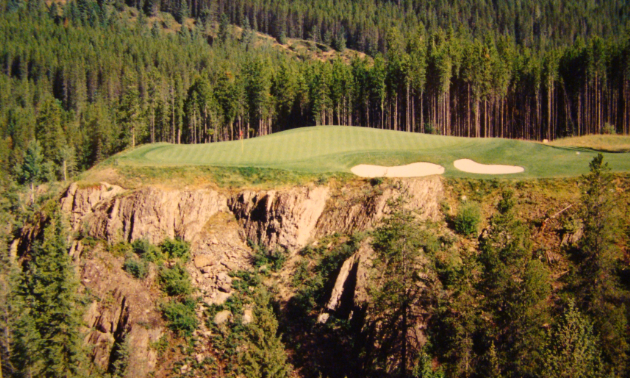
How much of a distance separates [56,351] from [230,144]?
27.2 m

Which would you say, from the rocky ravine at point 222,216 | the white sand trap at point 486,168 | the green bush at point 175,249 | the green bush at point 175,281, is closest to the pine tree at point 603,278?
the rocky ravine at point 222,216

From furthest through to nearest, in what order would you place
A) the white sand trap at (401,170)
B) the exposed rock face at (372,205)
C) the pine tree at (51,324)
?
1. the white sand trap at (401,170)
2. the exposed rock face at (372,205)
3. the pine tree at (51,324)

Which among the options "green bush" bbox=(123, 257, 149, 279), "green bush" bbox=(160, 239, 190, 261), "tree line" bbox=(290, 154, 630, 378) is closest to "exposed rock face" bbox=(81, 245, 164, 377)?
"green bush" bbox=(123, 257, 149, 279)

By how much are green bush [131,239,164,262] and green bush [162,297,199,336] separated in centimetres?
349

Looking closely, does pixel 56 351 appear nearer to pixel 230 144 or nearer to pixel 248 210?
pixel 248 210

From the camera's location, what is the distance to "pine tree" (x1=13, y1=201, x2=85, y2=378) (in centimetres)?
2222

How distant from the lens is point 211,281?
100ft

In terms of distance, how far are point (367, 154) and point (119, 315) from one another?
74.7ft

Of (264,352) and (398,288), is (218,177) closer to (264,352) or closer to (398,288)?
(264,352)

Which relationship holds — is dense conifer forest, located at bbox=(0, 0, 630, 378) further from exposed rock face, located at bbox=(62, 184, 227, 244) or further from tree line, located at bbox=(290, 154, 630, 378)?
exposed rock face, located at bbox=(62, 184, 227, 244)

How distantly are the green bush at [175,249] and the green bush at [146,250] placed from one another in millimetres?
456

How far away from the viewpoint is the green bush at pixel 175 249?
102 ft

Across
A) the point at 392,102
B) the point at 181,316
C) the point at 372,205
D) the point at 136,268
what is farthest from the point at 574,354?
the point at 392,102

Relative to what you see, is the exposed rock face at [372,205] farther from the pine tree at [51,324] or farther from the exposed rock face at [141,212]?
the pine tree at [51,324]
